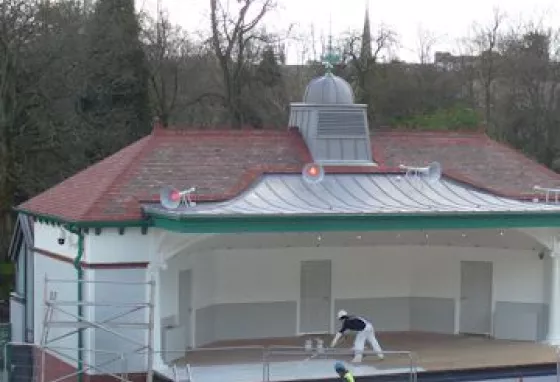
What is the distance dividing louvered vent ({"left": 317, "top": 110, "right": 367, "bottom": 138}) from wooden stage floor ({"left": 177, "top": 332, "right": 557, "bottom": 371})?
4.72 meters

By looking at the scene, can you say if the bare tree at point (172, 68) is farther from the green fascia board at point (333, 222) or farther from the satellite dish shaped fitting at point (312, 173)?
the green fascia board at point (333, 222)

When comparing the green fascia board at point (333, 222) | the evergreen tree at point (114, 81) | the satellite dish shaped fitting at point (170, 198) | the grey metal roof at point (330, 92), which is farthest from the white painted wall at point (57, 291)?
the evergreen tree at point (114, 81)

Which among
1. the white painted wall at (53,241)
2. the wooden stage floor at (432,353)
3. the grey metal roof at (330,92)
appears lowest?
the wooden stage floor at (432,353)

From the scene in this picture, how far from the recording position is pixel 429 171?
70.6ft

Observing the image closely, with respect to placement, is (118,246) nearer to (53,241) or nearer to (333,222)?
(53,241)

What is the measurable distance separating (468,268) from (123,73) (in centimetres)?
2135

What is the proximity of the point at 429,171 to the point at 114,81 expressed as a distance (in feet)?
70.2

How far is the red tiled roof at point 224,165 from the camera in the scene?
64.1 feet

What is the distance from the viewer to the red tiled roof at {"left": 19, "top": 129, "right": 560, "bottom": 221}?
19.5m

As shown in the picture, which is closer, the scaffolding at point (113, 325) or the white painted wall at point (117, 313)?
the scaffolding at point (113, 325)

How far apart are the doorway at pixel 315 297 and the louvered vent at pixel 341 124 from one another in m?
3.05

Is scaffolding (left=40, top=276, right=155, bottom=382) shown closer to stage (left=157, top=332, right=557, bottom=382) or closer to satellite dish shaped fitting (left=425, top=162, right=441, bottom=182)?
stage (left=157, top=332, right=557, bottom=382)

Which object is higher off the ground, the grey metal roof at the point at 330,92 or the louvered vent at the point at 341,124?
the grey metal roof at the point at 330,92

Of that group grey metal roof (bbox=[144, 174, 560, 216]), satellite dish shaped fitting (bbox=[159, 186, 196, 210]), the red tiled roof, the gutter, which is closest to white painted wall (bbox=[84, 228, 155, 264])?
the gutter
